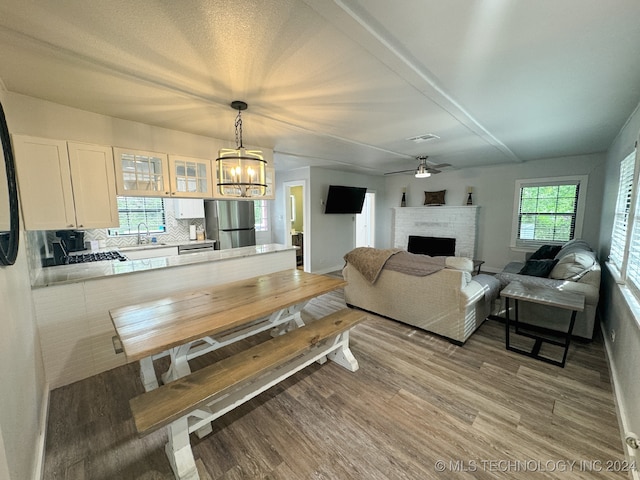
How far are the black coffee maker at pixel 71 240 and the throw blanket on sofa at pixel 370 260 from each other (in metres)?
3.87

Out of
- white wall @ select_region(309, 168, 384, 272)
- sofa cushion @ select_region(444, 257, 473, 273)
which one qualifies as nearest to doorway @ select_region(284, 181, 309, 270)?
white wall @ select_region(309, 168, 384, 272)

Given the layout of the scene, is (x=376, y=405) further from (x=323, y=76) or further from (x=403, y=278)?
(x=323, y=76)

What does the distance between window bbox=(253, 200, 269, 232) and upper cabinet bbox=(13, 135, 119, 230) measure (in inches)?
170

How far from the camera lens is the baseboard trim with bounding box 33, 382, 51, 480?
4.60 ft

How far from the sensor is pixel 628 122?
2691 millimetres

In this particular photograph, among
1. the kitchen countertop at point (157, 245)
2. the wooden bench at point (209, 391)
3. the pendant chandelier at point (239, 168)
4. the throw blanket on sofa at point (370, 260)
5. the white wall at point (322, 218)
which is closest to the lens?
the wooden bench at point (209, 391)

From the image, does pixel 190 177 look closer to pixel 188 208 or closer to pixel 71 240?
pixel 188 208

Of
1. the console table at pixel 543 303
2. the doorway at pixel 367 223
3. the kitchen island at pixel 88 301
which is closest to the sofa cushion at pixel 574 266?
the console table at pixel 543 303

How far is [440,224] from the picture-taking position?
20.1ft

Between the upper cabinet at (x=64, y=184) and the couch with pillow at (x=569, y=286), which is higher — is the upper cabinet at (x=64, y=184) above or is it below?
above

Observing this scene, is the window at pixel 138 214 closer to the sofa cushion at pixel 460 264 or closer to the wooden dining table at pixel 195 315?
the wooden dining table at pixel 195 315

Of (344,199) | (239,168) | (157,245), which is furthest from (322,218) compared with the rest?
(239,168)

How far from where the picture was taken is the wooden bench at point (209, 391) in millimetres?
1326

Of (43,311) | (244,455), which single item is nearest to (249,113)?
(43,311)
